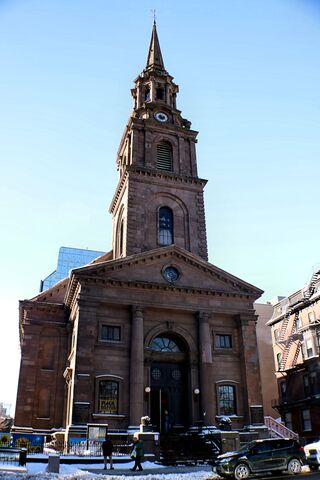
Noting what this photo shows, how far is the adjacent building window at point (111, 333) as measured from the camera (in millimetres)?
31344

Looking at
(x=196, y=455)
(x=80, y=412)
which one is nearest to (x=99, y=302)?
(x=80, y=412)

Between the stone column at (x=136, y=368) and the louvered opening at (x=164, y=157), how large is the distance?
609 inches

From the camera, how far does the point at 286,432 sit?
34.3 meters

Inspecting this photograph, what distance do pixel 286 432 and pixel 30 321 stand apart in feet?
69.9

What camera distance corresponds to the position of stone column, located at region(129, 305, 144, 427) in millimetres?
28953

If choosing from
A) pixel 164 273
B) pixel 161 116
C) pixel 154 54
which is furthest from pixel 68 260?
pixel 164 273

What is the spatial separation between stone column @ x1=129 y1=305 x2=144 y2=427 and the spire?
2997 centimetres

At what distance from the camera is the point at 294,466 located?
19.6m

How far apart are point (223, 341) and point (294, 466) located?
1470 cm

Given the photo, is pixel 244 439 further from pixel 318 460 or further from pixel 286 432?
pixel 318 460

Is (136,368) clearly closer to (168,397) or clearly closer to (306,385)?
(168,397)

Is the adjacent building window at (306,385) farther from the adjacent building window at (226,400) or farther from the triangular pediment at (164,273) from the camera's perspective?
the adjacent building window at (226,400)

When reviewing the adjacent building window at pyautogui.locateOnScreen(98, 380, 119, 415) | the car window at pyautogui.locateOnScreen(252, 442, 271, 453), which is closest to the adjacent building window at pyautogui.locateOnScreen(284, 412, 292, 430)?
the adjacent building window at pyautogui.locateOnScreen(98, 380, 119, 415)

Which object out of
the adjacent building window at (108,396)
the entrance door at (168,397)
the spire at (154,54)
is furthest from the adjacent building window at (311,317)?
the spire at (154,54)
